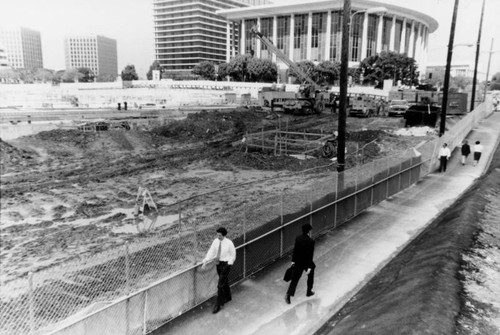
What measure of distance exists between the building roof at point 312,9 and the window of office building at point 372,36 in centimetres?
556

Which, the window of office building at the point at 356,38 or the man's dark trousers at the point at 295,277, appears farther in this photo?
the window of office building at the point at 356,38

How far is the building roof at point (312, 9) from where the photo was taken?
13475cm

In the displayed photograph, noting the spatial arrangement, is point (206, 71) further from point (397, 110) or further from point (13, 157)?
point (13, 157)

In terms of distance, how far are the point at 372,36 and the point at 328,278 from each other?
144816 mm

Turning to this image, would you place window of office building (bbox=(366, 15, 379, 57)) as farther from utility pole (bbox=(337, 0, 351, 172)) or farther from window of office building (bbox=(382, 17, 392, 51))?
utility pole (bbox=(337, 0, 351, 172))

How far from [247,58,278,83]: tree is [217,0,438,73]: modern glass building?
37.3ft

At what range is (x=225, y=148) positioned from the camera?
116 ft

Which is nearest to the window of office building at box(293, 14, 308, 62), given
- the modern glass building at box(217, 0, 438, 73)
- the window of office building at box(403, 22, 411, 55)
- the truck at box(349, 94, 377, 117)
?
the modern glass building at box(217, 0, 438, 73)

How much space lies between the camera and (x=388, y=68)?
112 metres

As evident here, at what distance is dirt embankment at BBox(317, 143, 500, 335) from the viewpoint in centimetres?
756

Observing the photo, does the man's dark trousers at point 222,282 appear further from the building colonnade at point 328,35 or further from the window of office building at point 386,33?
the window of office building at point 386,33

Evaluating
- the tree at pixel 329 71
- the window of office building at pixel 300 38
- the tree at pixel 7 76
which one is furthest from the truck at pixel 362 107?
the tree at pixel 7 76

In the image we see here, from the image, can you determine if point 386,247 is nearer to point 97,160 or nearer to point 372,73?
point 97,160

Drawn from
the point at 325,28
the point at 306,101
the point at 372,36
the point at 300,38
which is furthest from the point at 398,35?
the point at 306,101
